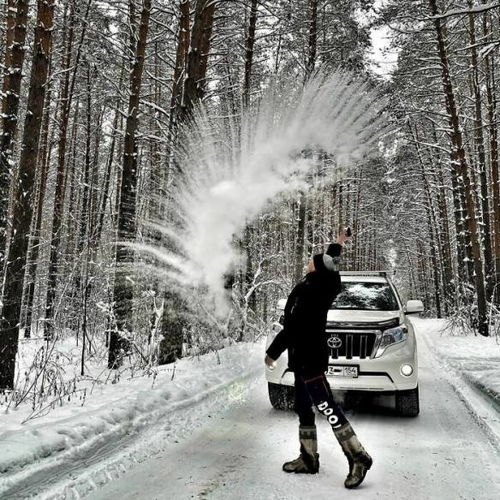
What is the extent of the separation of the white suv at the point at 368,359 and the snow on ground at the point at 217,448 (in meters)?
0.37

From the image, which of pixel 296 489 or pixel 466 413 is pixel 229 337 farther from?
pixel 296 489

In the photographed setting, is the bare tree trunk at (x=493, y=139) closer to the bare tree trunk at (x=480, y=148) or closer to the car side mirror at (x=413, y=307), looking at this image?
the bare tree trunk at (x=480, y=148)

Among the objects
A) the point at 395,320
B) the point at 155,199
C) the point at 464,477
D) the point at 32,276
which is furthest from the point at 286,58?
the point at 464,477

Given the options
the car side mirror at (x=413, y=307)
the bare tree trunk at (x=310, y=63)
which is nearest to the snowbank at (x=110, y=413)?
the car side mirror at (x=413, y=307)

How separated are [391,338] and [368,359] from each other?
433 millimetres

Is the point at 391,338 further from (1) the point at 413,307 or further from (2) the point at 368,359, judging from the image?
(1) the point at 413,307

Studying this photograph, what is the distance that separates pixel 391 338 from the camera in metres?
6.13

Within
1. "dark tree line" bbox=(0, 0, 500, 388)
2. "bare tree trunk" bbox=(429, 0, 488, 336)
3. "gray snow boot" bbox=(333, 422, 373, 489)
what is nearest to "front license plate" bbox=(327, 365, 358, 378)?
"gray snow boot" bbox=(333, 422, 373, 489)

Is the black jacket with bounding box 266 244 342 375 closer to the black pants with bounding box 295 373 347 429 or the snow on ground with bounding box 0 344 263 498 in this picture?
the black pants with bounding box 295 373 347 429

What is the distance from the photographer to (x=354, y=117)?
1220cm

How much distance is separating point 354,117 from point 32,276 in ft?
45.7

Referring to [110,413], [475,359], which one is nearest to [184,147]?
[110,413]

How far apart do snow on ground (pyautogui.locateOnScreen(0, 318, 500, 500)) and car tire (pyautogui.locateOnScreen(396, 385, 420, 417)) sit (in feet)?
0.46

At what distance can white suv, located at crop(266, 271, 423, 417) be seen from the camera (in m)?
5.94
